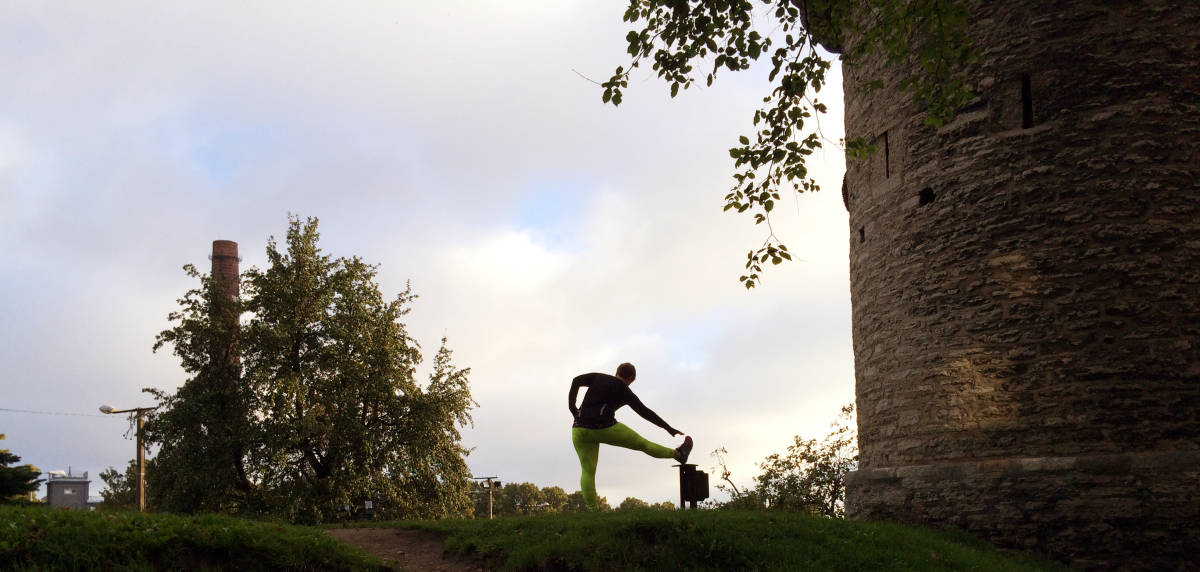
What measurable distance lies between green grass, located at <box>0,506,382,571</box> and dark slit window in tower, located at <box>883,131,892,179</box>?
8344mm

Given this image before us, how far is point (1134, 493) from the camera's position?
10.2 metres

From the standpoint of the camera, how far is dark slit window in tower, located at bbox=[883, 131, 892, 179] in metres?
12.9

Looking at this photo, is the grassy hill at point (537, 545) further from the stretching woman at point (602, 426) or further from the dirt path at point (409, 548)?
the stretching woman at point (602, 426)

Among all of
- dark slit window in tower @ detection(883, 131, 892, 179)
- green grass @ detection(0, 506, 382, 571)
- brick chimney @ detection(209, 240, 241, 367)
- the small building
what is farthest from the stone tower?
the small building

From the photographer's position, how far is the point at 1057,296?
36.0ft

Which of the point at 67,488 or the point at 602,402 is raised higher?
the point at 602,402

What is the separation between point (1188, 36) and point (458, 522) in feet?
34.0

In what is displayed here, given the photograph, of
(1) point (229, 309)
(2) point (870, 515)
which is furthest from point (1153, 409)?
(1) point (229, 309)

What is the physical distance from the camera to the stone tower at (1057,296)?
1044 centimetres

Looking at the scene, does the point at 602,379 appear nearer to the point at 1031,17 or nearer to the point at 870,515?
the point at 870,515

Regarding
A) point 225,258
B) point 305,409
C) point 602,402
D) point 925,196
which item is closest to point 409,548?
point 602,402

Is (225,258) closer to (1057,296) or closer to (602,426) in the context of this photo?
(602,426)

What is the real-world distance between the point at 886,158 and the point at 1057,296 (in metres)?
3.04

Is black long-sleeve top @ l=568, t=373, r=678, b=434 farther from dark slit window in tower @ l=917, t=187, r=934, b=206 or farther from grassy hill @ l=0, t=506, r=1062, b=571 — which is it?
dark slit window in tower @ l=917, t=187, r=934, b=206
